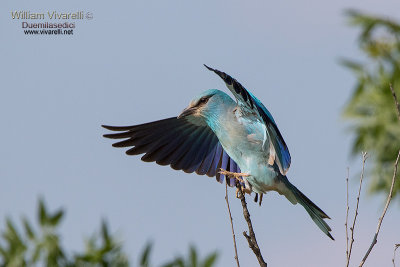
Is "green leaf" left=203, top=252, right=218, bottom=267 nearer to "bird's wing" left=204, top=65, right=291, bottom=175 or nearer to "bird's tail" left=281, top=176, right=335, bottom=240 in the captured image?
"bird's wing" left=204, top=65, right=291, bottom=175

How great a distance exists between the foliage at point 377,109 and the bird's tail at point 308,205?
113 inches

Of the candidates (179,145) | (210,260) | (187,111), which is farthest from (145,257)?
(179,145)

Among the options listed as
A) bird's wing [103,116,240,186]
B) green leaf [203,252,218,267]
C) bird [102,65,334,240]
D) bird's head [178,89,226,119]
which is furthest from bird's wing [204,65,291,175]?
green leaf [203,252,218,267]

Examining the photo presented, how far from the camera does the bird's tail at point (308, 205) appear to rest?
539cm

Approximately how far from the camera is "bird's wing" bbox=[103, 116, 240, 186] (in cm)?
650

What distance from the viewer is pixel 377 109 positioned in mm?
8672

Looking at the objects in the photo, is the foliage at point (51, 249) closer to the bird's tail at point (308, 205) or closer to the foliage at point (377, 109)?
the bird's tail at point (308, 205)

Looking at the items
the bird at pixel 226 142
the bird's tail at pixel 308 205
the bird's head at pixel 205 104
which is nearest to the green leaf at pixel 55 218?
the bird at pixel 226 142

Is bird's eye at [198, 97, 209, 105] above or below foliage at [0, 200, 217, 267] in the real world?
above

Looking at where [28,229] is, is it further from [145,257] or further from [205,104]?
[205,104]

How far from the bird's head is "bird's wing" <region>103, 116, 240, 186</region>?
59 centimetres

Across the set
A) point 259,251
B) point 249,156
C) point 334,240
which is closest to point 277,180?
point 249,156

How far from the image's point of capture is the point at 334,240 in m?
5.37

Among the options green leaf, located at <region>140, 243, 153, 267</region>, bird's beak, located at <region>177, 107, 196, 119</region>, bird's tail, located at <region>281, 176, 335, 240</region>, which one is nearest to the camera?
green leaf, located at <region>140, 243, 153, 267</region>
